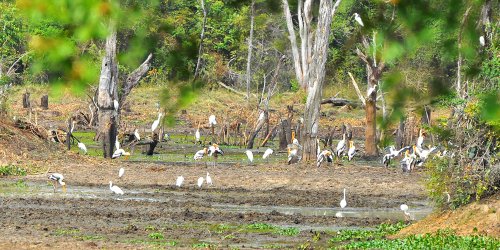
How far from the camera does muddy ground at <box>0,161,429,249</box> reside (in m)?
14.4

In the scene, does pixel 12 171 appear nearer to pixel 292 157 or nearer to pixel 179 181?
pixel 179 181

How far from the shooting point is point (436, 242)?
12.6 metres

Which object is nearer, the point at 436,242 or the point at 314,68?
the point at 436,242

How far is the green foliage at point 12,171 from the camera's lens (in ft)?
79.5

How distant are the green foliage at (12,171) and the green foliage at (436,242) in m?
12.6

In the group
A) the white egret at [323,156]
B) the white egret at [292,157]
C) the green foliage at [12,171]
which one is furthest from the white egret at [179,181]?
the white egret at [292,157]

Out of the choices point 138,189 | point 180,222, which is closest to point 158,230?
point 180,222

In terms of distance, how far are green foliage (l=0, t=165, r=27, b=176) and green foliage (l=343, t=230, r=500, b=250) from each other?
41.3 ft

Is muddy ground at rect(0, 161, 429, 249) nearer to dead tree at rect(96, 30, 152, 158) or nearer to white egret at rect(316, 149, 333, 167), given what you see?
white egret at rect(316, 149, 333, 167)

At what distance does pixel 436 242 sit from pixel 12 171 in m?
14.3

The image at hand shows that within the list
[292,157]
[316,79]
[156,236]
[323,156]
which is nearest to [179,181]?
[323,156]

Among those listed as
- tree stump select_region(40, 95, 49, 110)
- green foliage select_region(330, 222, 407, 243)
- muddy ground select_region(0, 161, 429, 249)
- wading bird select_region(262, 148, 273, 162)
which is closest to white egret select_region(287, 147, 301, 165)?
muddy ground select_region(0, 161, 429, 249)

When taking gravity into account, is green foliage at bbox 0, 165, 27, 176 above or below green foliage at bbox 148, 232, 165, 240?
above

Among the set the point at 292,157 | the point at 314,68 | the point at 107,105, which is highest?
the point at 314,68
